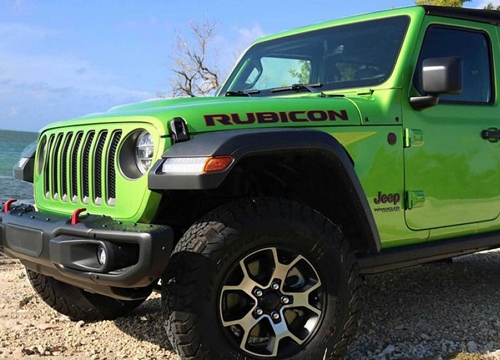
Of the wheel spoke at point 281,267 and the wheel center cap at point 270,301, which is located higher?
the wheel spoke at point 281,267

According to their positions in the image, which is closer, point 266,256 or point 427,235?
point 266,256

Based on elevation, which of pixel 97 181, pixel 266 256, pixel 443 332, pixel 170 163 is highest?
pixel 170 163

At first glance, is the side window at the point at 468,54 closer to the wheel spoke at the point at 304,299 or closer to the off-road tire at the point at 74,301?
the wheel spoke at the point at 304,299

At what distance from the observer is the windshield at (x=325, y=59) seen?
3666 mm

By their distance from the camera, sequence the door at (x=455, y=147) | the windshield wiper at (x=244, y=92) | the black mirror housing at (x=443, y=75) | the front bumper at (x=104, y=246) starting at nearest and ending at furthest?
the front bumper at (x=104, y=246) < the black mirror housing at (x=443, y=75) < the door at (x=455, y=147) < the windshield wiper at (x=244, y=92)

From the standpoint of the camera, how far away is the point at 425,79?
11.0 ft

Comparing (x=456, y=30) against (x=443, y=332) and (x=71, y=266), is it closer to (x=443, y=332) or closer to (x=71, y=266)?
(x=443, y=332)

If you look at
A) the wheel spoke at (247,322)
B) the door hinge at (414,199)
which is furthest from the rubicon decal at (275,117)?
the wheel spoke at (247,322)

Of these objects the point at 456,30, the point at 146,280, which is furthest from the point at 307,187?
the point at 456,30

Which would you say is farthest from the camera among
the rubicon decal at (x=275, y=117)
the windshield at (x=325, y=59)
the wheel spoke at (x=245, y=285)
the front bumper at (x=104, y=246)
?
the windshield at (x=325, y=59)

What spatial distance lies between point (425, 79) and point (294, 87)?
33.4 inches

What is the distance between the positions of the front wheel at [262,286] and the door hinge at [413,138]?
2.77 feet

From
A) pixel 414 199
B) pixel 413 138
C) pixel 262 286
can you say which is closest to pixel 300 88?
pixel 413 138

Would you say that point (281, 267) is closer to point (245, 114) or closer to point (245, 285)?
point (245, 285)
